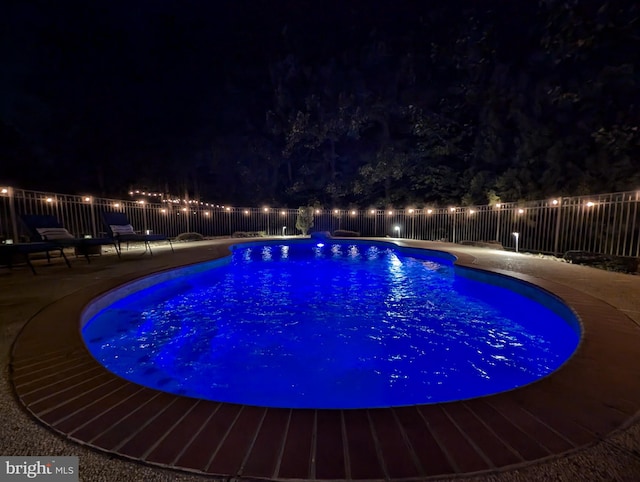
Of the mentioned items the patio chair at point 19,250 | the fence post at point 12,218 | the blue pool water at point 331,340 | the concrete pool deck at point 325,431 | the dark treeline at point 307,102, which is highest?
the dark treeline at point 307,102

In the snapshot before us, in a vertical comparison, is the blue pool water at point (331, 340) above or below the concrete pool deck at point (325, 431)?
below

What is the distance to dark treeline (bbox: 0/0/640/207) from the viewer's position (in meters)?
10.7

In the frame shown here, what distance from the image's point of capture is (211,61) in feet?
63.9

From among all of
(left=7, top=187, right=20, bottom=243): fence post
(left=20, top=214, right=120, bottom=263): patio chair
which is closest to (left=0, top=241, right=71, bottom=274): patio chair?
(left=20, top=214, right=120, bottom=263): patio chair

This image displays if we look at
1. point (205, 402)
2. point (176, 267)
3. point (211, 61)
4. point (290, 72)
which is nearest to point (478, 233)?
point (176, 267)

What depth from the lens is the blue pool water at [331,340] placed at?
264 centimetres

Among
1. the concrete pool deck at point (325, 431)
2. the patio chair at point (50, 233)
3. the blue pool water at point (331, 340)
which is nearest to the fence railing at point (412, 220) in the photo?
the patio chair at point (50, 233)

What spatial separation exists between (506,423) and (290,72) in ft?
64.7

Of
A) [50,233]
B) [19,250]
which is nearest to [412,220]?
[50,233]

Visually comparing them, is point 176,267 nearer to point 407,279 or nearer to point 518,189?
point 407,279

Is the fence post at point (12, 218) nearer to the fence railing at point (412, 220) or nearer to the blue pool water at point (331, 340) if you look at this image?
the fence railing at point (412, 220)

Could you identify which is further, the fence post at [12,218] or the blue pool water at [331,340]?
the fence post at [12,218]

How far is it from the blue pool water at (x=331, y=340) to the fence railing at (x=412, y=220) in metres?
4.45

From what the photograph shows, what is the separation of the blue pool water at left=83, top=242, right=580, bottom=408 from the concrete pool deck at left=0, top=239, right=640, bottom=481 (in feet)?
3.37
